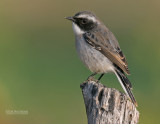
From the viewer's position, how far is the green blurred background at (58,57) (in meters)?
11.0

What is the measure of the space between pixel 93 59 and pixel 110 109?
2.45m

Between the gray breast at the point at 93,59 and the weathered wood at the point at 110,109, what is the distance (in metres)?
2.21

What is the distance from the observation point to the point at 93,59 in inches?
355

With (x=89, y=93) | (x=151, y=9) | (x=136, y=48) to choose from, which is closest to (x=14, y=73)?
(x=136, y=48)

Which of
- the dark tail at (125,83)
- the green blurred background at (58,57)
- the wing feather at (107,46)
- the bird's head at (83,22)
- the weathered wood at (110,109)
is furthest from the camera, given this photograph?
the green blurred background at (58,57)

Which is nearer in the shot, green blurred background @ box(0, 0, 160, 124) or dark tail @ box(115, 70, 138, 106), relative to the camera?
dark tail @ box(115, 70, 138, 106)

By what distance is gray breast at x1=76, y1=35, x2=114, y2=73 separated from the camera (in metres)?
9.02

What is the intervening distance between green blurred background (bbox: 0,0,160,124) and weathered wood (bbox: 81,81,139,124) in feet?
12.3

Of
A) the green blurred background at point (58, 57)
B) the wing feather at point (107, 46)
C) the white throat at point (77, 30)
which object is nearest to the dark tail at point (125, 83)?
the wing feather at point (107, 46)

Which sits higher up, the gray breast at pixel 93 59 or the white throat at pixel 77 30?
the white throat at pixel 77 30

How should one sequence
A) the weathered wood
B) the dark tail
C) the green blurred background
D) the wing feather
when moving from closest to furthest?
the weathered wood → the dark tail → the wing feather → the green blurred background

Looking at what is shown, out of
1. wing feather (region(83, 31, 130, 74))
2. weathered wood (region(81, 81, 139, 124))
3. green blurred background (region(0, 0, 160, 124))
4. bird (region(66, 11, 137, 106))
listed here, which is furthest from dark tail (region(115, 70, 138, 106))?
green blurred background (region(0, 0, 160, 124))

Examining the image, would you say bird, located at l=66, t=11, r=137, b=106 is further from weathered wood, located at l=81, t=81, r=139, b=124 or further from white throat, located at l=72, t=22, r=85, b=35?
weathered wood, located at l=81, t=81, r=139, b=124

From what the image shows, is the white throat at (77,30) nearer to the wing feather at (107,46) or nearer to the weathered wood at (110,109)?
the wing feather at (107,46)
